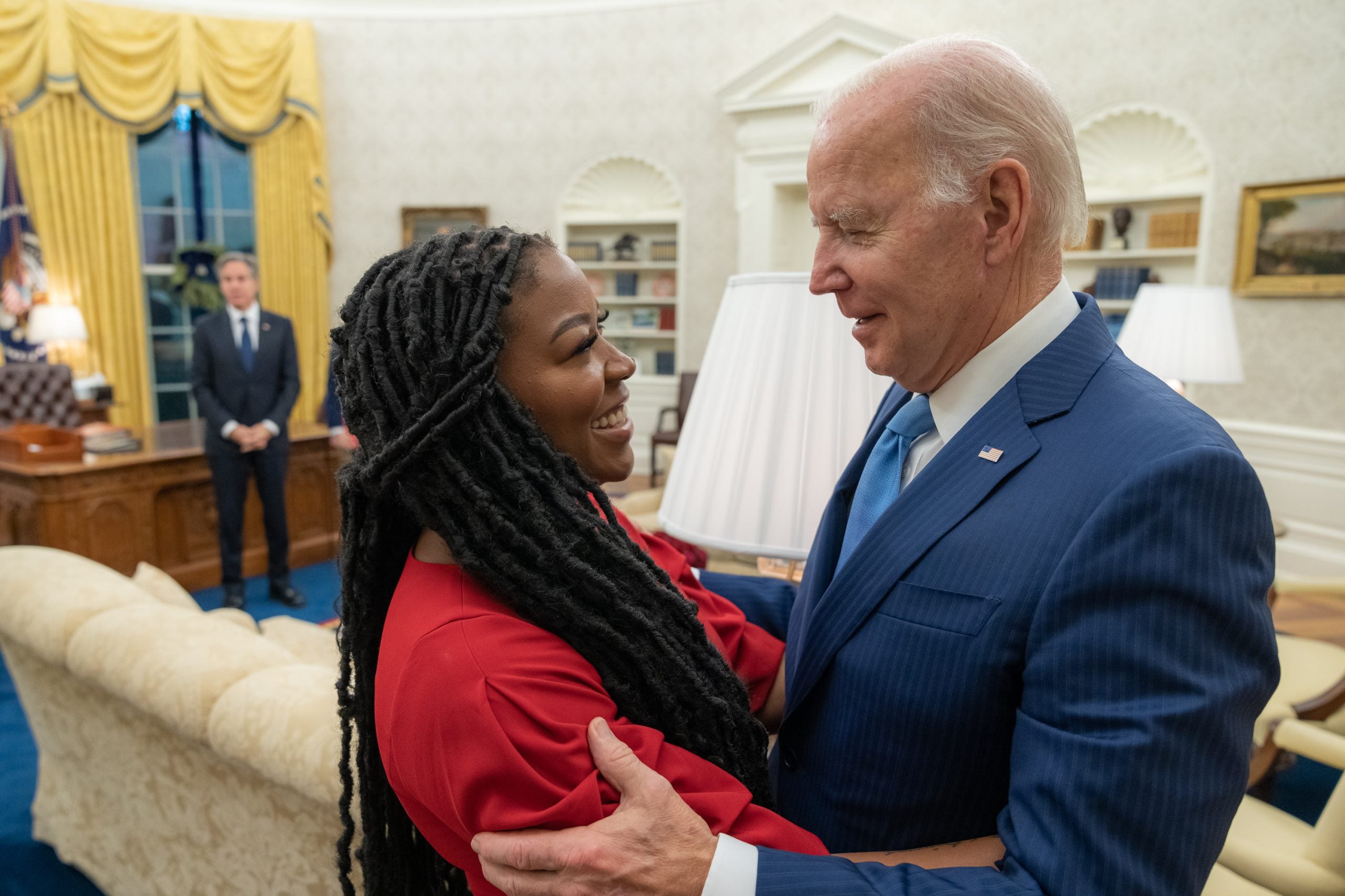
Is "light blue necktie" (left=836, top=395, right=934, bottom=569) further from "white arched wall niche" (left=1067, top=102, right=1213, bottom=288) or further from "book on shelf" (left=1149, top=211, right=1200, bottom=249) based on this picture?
"book on shelf" (left=1149, top=211, right=1200, bottom=249)

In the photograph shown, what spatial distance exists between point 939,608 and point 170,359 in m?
8.90

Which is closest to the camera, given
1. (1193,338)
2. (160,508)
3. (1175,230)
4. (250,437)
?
(1193,338)

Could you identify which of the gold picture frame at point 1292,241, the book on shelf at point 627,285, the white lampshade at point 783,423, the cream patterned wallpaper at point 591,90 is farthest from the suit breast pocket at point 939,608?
the book on shelf at point 627,285

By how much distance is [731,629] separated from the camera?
4.30 feet

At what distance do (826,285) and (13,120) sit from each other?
8446 mm

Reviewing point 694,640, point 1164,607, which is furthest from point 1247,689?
point 694,640

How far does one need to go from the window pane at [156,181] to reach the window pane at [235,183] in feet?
1.37

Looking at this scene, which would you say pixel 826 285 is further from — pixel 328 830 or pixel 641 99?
pixel 641 99

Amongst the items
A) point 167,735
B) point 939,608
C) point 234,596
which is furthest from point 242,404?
point 939,608

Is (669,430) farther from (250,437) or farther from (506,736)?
(506,736)

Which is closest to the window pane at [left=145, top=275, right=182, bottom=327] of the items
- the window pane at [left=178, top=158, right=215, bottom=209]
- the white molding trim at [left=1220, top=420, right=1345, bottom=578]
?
the window pane at [left=178, top=158, right=215, bottom=209]

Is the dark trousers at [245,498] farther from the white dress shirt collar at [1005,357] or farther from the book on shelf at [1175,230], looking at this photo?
the book on shelf at [1175,230]

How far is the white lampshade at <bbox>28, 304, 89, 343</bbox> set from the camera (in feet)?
22.7

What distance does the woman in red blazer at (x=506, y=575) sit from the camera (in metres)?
0.83
